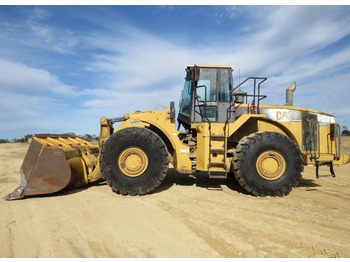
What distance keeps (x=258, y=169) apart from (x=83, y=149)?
402cm

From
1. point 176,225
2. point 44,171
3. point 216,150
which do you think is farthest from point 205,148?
point 44,171

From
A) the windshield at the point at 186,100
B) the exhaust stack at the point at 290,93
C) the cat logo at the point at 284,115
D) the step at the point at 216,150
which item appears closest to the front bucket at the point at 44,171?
the windshield at the point at 186,100

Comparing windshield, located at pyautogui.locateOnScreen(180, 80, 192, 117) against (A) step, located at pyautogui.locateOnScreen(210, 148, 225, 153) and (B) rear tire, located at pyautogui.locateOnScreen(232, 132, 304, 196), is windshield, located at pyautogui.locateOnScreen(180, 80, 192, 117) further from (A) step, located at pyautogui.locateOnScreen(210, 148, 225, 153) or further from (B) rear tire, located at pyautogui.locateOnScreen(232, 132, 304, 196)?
(B) rear tire, located at pyautogui.locateOnScreen(232, 132, 304, 196)

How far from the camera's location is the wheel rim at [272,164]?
468cm

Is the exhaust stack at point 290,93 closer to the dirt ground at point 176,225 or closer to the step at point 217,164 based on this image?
the dirt ground at point 176,225

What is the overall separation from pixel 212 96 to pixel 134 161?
7.50 ft

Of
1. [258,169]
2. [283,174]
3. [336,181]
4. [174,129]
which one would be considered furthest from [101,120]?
[336,181]

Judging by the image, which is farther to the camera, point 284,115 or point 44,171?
point 284,115

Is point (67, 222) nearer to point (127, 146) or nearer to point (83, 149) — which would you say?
point (127, 146)

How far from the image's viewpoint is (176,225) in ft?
10.4

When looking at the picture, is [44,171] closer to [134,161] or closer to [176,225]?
[134,161]

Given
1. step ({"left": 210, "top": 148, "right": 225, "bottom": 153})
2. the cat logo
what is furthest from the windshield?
the cat logo

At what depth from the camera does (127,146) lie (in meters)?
4.73

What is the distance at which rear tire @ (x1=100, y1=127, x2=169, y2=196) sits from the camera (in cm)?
462
